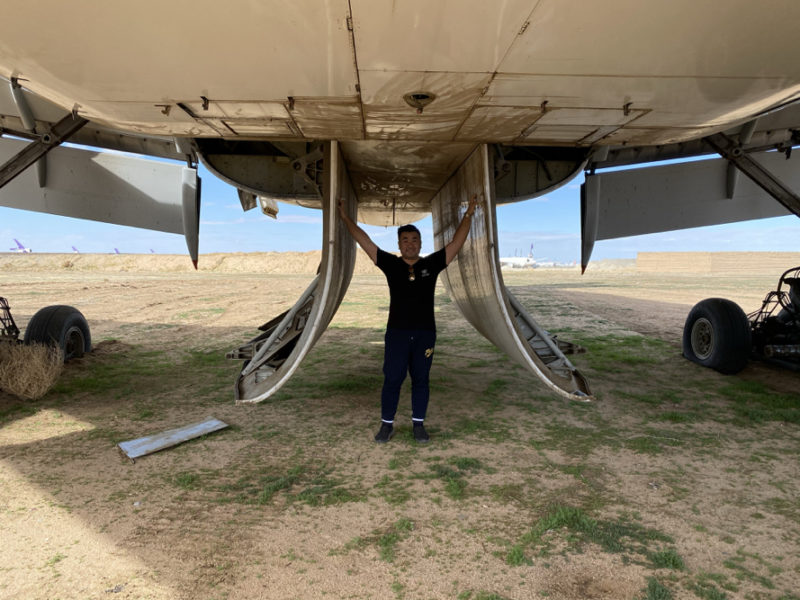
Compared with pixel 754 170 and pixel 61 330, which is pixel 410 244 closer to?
pixel 754 170

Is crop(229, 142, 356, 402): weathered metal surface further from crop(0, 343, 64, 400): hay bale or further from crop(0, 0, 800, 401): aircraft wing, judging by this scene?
crop(0, 343, 64, 400): hay bale

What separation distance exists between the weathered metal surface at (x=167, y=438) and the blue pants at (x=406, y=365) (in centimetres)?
156

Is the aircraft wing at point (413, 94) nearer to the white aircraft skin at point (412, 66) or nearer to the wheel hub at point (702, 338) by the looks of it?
the white aircraft skin at point (412, 66)

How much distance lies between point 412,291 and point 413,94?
5.07 ft

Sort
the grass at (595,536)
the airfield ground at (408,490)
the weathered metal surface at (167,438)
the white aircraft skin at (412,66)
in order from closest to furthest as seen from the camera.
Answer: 1. the white aircraft skin at (412,66)
2. the airfield ground at (408,490)
3. the grass at (595,536)
4. the weathered metal surface at (167,438)

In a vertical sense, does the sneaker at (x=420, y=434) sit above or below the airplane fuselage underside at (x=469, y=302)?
below

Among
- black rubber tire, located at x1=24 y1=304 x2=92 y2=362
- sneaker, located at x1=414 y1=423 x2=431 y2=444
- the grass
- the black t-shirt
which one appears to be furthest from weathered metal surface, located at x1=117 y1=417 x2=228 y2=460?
black rubber tire, located at x1=24 y1=304 x2=92 y2=362

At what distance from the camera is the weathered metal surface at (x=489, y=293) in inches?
150

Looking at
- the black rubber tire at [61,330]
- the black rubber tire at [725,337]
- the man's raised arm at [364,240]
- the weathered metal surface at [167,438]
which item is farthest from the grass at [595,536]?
the black rubber tire at [61,330]

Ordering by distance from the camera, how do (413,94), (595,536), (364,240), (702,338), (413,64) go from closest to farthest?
(413,64) < (595,536) < (413,94) < (364,240) < (702,338)

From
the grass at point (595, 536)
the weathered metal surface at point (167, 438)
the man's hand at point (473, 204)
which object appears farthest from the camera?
the man's hand at point (473, 204)

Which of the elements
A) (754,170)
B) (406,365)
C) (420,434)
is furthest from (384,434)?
(754,170)

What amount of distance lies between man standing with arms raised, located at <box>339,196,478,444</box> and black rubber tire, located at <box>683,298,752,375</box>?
14.5 feet

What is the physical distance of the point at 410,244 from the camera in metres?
3.90
